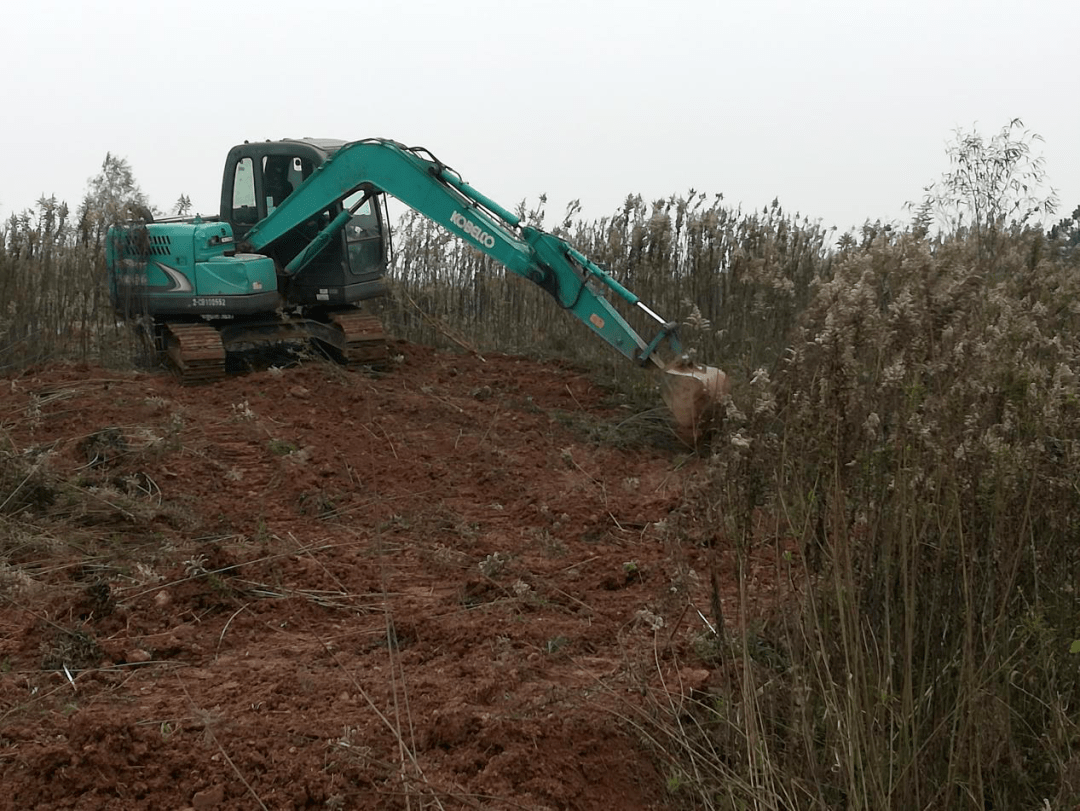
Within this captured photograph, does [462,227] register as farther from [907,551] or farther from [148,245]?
[907,551]

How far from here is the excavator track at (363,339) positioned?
34.1 ft

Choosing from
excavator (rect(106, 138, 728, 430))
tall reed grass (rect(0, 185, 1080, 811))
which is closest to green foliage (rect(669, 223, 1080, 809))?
tall reed grass (rect(0, 185, 1080, 811))

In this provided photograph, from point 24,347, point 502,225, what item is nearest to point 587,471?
point 502,225

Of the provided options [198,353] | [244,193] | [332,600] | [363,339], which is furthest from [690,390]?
[244,193]

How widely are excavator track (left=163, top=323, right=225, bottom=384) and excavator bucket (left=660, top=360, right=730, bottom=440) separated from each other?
384 centimetres

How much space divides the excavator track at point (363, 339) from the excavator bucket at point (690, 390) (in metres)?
3.28

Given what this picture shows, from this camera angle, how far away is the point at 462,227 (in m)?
9.23

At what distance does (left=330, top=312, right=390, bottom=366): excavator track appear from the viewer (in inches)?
410

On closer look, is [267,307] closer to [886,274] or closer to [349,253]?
[349,253]

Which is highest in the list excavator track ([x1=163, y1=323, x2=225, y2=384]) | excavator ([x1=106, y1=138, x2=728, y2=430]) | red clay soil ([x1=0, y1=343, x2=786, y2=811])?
excavator ([x1=106, y1=138, x2=728, y2=430])

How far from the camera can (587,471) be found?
7.79 m

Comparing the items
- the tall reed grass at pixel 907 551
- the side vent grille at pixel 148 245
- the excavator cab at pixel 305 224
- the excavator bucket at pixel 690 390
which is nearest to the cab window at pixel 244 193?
the excavator cab at pixel 305 224

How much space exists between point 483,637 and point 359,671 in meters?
0.50

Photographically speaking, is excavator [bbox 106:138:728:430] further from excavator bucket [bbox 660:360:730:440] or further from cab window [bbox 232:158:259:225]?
excavator bucket [bbox 660:360:730:440]
